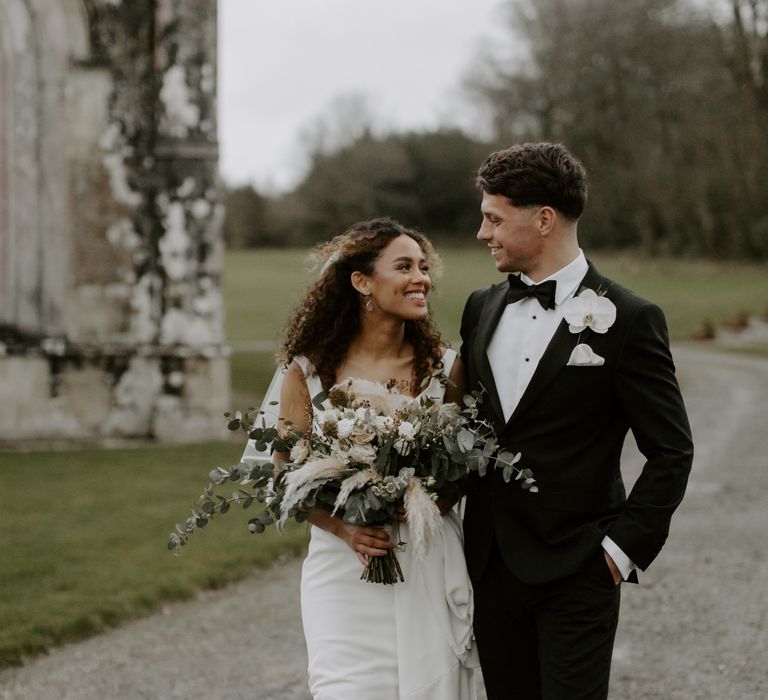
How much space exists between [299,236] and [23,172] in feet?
156

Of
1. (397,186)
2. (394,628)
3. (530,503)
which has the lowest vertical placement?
(394,628)

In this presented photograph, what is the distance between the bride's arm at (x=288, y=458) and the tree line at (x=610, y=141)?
1375 inches

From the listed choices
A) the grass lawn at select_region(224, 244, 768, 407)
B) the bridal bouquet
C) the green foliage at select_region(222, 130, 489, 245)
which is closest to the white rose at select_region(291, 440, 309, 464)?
the bridal bouquet

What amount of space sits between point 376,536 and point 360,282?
36.1 inches

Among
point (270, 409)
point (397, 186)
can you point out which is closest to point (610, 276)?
point (397, 186)

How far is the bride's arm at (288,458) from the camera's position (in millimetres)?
3092

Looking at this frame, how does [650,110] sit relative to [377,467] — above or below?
above

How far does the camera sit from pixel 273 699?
455cm

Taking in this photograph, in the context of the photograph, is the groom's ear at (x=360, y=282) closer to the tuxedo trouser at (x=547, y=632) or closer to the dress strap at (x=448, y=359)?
the dress strap at (x=448, y=359)

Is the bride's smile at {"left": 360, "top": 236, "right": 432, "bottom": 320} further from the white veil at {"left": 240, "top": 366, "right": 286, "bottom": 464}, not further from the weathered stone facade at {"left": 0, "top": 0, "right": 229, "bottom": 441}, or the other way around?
the weathered stone facade at {"left": 0, "top": 0, "right": 229, "bottom": 441}

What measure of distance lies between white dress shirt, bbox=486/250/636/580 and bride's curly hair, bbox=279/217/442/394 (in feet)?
1.17

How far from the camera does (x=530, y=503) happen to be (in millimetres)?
3055

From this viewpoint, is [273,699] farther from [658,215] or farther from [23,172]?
[658,215]

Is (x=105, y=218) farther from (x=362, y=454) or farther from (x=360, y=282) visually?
(x=362, y=454)
